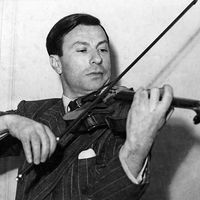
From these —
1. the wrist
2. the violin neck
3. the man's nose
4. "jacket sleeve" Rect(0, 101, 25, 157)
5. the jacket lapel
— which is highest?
the man's nose

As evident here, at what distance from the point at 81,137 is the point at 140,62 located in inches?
27.3

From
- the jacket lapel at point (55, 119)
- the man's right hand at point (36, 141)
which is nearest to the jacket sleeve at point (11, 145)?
the jacket lapel at point (55, 119)

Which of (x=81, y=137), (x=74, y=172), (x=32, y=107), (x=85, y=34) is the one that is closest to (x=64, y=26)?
(x=85, y=34)

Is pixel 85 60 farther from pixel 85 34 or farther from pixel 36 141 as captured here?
pixel 36 141

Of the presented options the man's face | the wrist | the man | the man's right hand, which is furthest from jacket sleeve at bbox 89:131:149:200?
the man's face

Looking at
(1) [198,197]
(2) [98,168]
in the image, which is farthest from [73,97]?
(1) [198,197]

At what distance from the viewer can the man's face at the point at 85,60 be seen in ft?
4.66

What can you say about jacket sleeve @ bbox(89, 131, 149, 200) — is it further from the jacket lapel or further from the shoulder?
the shoulder

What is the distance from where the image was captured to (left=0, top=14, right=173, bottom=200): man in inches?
38.8

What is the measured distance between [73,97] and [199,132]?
0.68m

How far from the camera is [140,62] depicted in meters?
1.87

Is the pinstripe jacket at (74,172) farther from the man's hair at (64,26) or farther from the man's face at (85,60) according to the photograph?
the man's hair at (64,26)

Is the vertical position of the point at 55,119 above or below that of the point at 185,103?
below

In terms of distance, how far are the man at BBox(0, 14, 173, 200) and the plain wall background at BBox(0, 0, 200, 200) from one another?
0.29m
